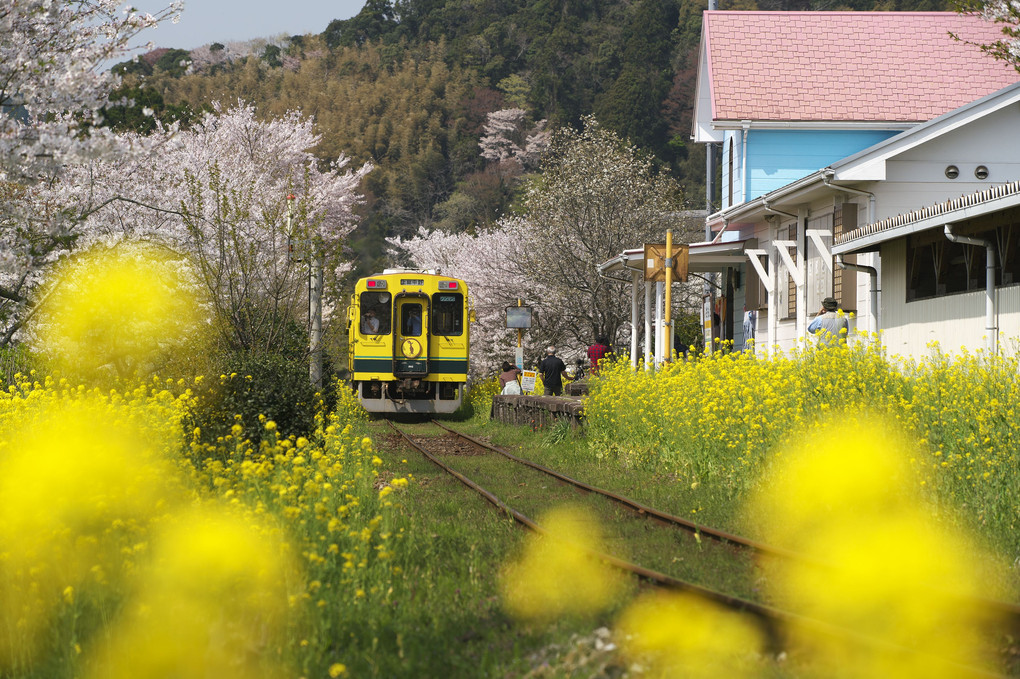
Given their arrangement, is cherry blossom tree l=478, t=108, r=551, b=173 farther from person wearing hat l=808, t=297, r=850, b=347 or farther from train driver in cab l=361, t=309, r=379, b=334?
person wearing hat l=808, t=297, r=850, b=347

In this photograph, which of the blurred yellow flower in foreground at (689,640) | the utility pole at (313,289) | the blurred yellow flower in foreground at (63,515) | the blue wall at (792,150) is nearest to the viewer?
the blurred yellow flower in foreground at (689,640)

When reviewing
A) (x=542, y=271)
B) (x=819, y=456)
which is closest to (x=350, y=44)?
(x=542, y=271)

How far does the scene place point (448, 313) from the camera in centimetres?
2445

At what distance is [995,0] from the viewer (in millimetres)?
14414

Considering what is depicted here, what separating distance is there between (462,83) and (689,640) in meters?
87.4

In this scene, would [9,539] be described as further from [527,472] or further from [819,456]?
[527,472]

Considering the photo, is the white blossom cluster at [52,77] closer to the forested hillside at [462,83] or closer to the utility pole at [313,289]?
the utility pole at [313,289]

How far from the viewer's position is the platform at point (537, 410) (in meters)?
16.6

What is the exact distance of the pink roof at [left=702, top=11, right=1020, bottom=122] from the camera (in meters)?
22.6

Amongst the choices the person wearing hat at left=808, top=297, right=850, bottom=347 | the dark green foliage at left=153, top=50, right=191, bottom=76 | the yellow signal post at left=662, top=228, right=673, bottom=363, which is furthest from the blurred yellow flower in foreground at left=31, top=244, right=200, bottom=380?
the dark green foliage at left=153, top=50, right=191, bottom=76

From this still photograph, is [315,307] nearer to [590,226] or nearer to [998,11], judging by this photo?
[998,11]

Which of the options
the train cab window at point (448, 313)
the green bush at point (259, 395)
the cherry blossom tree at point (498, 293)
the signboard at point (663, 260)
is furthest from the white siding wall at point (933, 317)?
the cherry blossom tree at point (498, 293)

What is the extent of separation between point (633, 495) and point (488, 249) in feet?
91.3

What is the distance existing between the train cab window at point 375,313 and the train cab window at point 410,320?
0.30m
